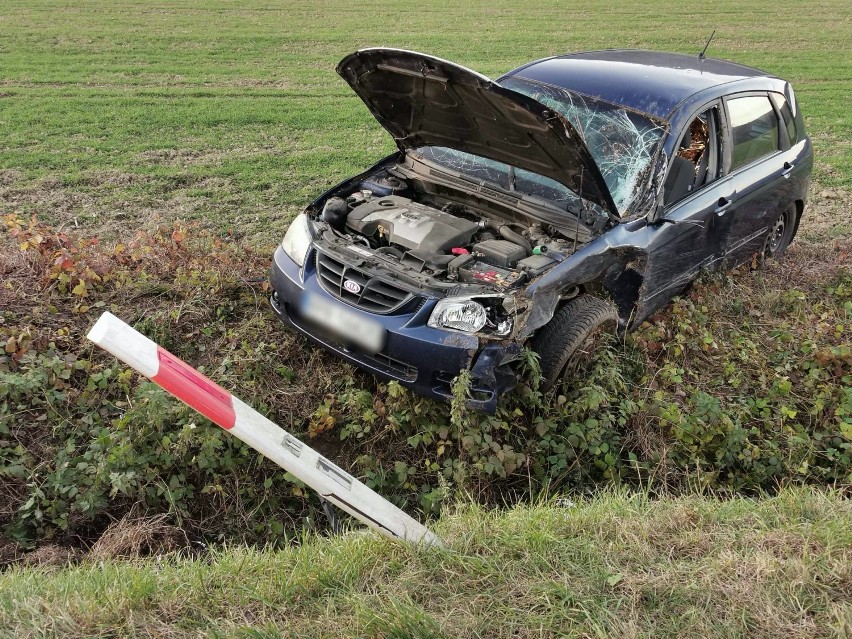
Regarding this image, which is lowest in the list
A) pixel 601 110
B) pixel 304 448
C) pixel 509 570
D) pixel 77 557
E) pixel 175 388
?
pixel 77 557

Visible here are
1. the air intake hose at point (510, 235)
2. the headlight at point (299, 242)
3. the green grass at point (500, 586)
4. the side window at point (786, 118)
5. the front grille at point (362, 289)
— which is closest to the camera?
the green grass at point (500, 586)

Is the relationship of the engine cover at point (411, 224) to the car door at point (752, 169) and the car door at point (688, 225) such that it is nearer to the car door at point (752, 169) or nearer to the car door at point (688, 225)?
the car door at point (688, 225)

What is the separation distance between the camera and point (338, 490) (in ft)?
9.39

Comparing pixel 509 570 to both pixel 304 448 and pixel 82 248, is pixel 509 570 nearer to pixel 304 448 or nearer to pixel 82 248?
pixel 304 448

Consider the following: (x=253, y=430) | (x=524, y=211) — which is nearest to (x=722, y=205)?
(x=524, y=211)

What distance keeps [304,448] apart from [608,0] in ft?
78.7

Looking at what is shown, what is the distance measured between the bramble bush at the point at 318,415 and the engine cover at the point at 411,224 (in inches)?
33.7

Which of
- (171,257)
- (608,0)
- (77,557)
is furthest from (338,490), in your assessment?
(608,0)

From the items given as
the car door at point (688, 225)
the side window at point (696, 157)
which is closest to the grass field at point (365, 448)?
the car door at point (688, 225)

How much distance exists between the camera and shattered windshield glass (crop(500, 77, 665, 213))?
4.46 metres

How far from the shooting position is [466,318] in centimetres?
370

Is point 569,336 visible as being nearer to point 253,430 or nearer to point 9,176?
point 253,430

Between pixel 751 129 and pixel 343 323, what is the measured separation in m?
3.51

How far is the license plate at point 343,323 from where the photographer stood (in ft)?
12.3
